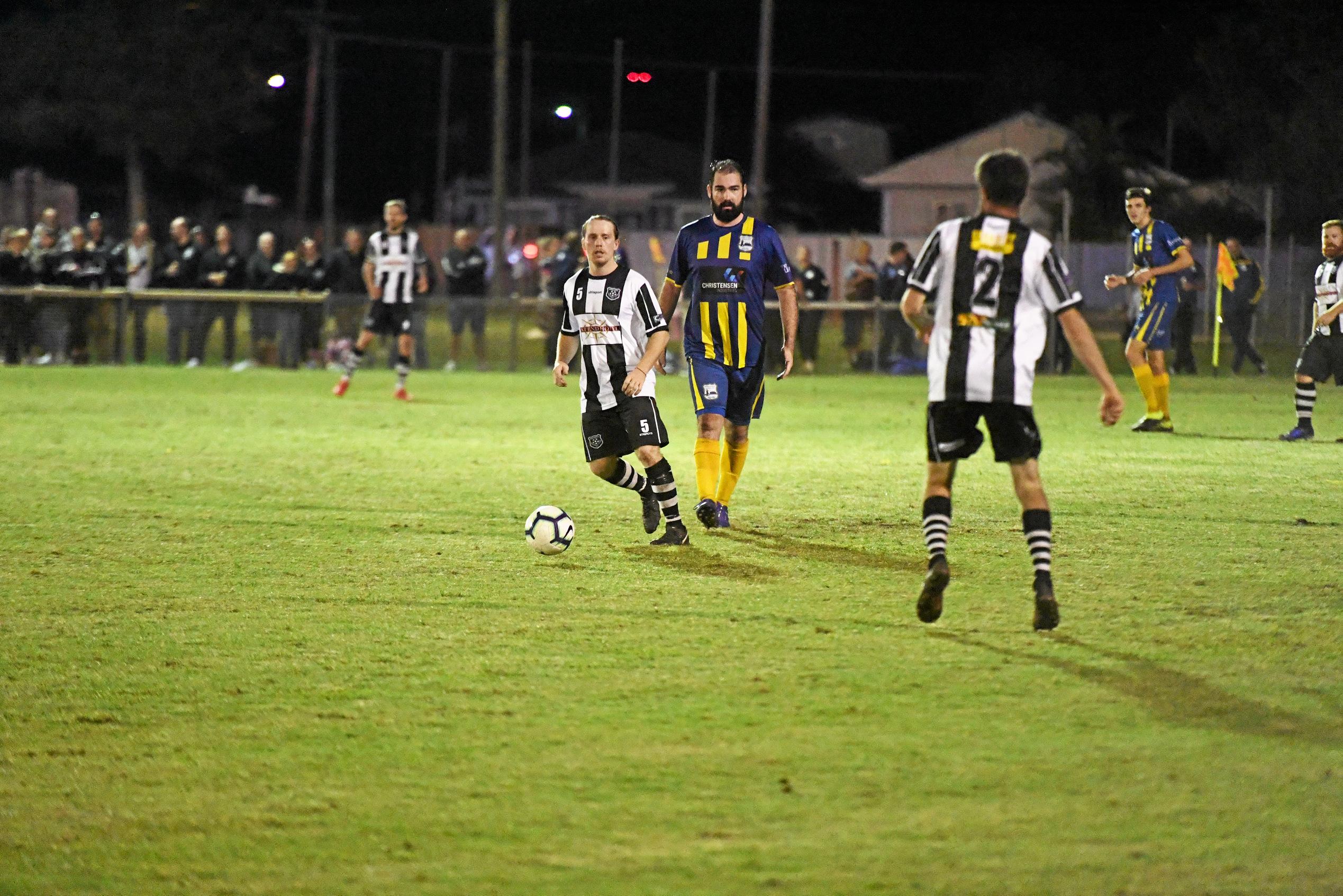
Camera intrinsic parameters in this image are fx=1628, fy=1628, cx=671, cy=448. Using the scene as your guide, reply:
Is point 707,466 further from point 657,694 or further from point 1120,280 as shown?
point 1120,280

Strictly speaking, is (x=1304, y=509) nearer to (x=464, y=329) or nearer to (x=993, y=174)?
(x=993, y=174)

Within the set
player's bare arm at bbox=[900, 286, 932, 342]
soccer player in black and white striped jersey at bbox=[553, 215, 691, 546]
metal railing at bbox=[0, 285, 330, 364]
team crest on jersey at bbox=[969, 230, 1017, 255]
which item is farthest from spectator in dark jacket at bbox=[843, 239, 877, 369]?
team crest on jersey at bbox=[969, 230, 1017, 255]

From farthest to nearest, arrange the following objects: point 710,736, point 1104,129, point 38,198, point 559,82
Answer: point 559,82
point 1104,129
point 38,198
point 710,736

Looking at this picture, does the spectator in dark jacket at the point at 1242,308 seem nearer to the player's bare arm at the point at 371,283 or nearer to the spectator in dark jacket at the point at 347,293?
the spectator in dark jacket at the point at 347,293

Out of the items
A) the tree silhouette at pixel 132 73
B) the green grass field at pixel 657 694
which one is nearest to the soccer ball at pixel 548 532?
the green grass field at pixel 657 694

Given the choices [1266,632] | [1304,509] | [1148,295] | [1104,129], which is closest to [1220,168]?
[1104,129]

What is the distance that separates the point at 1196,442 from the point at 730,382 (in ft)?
22.1

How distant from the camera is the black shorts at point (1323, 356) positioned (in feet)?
47.4

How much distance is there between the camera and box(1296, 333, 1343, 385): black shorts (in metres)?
14.4

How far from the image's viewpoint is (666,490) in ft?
29.0

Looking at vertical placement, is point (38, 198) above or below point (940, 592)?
above

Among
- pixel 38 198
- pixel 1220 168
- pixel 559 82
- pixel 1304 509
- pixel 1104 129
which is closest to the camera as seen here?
pixel 1304 509

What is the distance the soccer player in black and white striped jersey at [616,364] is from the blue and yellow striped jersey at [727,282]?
47 centimetres

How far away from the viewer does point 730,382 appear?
9547 mm
